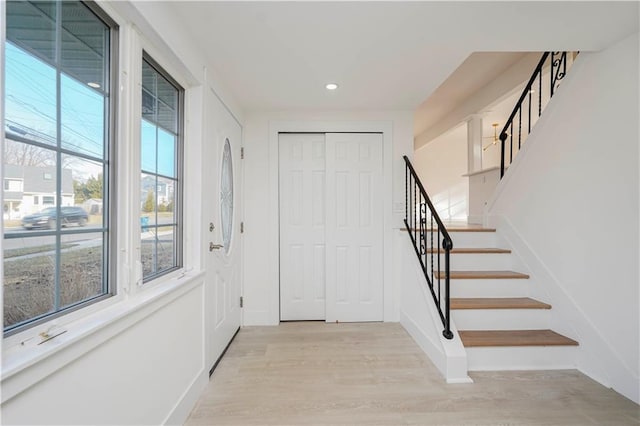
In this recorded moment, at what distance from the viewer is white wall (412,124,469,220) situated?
7.49 m

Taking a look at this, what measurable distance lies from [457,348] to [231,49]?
8.38 feet

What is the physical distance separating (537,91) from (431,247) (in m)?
3.10

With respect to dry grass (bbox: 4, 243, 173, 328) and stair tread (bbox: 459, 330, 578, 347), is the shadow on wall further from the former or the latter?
dry grass (bbox: 4, 243, 173, 328)

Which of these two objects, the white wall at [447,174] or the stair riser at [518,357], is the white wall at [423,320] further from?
the white wall at [447,174]

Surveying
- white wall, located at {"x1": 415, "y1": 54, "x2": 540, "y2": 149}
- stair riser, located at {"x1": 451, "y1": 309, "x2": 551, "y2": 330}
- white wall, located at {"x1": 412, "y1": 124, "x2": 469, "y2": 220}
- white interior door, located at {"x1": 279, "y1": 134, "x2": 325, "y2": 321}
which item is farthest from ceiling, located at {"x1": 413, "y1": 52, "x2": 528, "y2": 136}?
white wall, located at {"x1": 412, "y1": 124, "x2": 469, "y2": 220}

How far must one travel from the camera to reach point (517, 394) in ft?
6.04

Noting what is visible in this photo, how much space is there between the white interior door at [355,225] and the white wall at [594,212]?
1.40 meters

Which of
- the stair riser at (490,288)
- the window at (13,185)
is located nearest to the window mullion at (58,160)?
the window at (13,185)

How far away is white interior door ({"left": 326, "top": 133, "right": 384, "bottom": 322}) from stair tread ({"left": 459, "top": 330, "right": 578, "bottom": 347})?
1.06 metres

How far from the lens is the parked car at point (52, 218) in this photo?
878 millimetres

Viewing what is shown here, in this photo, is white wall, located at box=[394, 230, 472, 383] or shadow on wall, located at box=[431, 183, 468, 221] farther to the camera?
shadow on wall, located at box=[431, 183, 468, 221]

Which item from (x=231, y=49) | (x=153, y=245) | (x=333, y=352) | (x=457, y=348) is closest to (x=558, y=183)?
(x=457, y=348)

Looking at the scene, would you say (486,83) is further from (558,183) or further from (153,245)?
(153,245)

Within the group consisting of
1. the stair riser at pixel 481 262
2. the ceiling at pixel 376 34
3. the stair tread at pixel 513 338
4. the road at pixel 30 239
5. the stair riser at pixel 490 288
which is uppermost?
the ceiling at pixel 376 34
